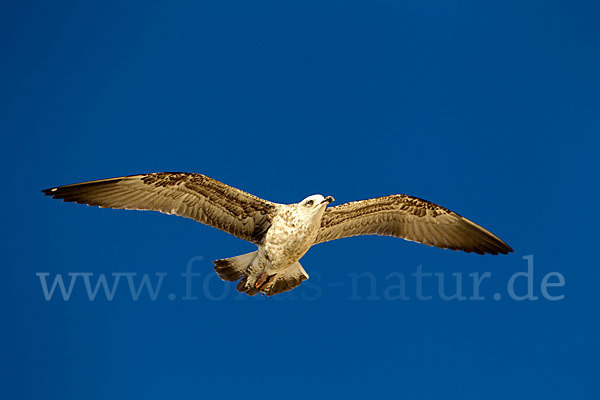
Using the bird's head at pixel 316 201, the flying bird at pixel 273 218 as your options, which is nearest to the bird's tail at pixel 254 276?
the flying bird at pixel 273 218

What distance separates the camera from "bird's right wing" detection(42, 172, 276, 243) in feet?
35.8

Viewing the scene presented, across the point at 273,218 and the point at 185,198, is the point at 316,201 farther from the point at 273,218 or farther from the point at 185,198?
the point at 185,198

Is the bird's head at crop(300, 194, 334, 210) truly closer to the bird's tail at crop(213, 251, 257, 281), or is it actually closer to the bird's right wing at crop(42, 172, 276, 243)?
the bird's right wing at crop(42, 172, 276, 243)

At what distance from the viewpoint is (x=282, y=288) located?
37.8ft

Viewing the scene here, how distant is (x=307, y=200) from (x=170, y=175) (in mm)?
2030

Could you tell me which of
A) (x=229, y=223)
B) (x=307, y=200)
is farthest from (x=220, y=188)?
(x=307, y=200)

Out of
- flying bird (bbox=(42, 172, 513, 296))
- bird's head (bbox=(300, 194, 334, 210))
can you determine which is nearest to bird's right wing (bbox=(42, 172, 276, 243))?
flying bird (bbox=(42, 172, 513, 296))

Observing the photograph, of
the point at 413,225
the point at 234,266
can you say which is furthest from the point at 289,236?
the point at 413,225

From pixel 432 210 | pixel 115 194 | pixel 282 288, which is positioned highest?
pixel 432 210

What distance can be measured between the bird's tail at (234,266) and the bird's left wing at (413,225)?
3.60 feet

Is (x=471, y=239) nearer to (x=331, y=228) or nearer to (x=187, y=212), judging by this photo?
(x=331, y=228)

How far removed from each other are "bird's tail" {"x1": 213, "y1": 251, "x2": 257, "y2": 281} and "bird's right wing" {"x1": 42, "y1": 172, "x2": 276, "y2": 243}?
0.30 metres

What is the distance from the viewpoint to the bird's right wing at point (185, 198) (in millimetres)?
10914

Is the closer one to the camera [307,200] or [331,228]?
[307,200]
